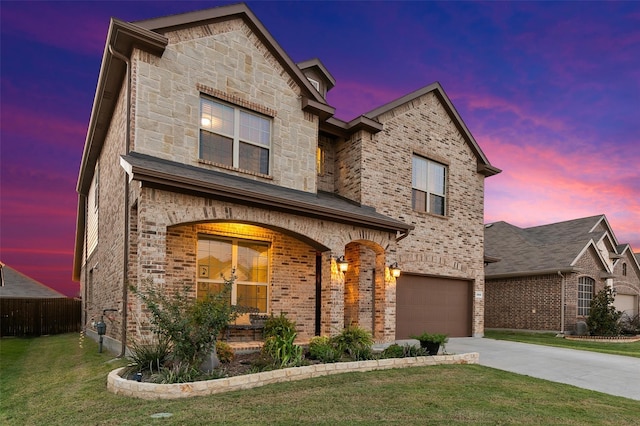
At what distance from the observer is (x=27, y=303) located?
18188 millimetres

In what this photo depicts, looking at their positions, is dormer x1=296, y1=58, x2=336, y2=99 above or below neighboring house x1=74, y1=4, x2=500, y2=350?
above

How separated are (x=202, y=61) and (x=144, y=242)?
5.23 metres

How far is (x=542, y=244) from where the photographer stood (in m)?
23.4

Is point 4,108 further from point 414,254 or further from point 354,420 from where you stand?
point 354,420

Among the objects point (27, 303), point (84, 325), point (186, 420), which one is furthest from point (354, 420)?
point (27, 303)

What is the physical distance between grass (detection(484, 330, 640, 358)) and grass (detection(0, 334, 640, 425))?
776cm

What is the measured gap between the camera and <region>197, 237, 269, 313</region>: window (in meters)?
10.2

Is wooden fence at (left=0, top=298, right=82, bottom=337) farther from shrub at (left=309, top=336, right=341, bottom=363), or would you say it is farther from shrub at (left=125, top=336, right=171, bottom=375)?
shrub at (left=309, top=336, right=341, bottom=363)

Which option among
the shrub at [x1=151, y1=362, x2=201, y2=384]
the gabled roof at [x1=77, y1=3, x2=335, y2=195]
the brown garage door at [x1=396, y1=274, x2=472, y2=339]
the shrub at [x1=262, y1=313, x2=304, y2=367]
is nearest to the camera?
the shrub at [x1=151, y1=362, x2=201, y2=384]

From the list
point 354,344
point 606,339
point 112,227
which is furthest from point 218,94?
point 606,339

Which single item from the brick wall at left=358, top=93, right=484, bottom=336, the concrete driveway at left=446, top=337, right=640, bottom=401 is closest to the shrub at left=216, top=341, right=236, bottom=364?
the concrete driveway at left=446, top=337, right=640, bottom=401

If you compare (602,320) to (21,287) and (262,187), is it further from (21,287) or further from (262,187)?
(21,287)

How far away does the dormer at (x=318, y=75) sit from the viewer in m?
16.4

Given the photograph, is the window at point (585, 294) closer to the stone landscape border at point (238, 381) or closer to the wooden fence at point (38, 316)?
the stone landscape border at point (238, 381)
